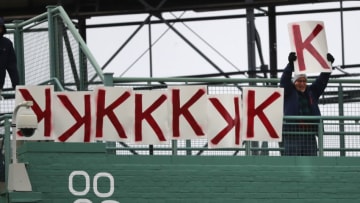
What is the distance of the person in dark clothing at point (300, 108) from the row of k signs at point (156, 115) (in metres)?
0.30

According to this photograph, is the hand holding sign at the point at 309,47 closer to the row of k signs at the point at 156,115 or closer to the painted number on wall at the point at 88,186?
the row of k signs at the point at 156,115

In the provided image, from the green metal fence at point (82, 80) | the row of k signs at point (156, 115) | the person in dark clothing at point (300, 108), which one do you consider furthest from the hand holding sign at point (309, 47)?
the green metal fence at point (82, 80)

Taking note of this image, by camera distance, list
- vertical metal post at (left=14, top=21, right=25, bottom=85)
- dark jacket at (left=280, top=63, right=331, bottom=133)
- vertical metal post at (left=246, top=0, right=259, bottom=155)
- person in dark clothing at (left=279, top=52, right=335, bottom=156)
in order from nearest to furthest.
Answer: person in dark clothing at (left=279, top=52, right=335, bottom=156) < dark jacket at (left=280, top=63, right=331, bottom=133) < vertical metal post at (left=14, top=21, right=25, bottom=85) < vertical metal post at (left=246, top=0, right=259, bottom=155)

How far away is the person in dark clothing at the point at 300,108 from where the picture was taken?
21.0 m

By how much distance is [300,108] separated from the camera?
21.3m

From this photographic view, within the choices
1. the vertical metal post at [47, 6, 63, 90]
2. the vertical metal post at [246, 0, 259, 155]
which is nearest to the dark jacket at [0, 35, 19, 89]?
the vertical metal post at [47, 6, 63, 90]

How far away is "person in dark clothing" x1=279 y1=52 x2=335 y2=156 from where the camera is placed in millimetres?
20953

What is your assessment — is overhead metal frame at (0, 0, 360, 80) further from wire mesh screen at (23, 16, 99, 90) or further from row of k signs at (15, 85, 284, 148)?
row of k signs at (15, 85, 284, 148)

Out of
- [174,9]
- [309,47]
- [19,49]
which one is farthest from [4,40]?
[174,9]

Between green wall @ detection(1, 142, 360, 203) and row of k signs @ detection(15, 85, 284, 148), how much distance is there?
255mm

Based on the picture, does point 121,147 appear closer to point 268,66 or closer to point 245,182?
point 245,182

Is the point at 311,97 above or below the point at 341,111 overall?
above

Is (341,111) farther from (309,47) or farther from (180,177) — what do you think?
(180,177)

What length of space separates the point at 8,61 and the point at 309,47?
13.4 feet
